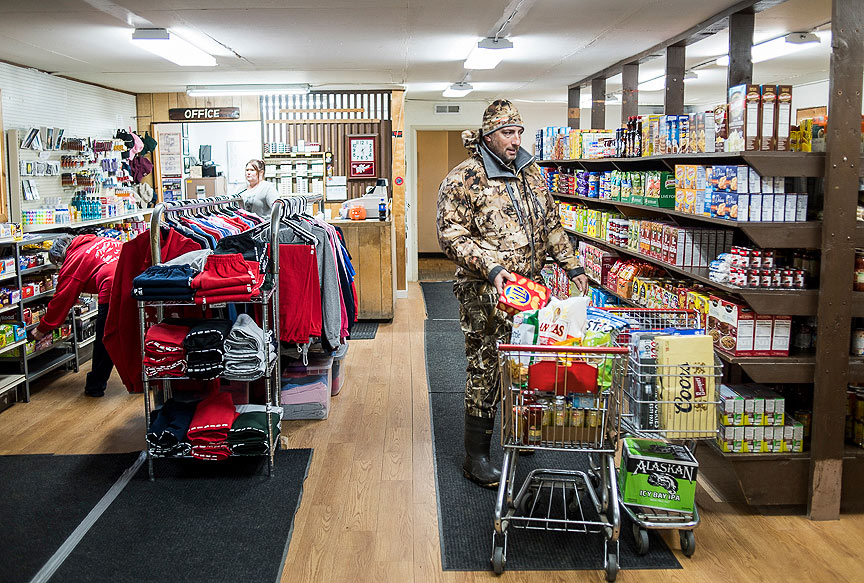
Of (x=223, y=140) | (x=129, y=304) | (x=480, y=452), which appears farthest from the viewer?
(x=223, y=140)

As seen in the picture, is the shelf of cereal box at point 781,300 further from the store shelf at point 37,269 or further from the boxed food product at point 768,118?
the store shelf at point 37,269

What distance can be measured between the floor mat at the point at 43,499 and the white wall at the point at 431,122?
322 inches

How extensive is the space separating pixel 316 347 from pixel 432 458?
1.35 m

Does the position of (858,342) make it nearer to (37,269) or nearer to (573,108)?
(37,269)

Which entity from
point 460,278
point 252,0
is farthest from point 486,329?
point 252,0

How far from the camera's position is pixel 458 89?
35.7ft

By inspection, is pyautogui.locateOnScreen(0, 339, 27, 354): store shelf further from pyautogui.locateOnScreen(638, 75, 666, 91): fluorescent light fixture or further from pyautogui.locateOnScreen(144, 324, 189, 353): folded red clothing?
pyautogui.locateOnScreen(638, 75, 666, 91): fluorescent light fixture

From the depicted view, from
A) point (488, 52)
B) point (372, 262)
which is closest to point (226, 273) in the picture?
point (488, 52)

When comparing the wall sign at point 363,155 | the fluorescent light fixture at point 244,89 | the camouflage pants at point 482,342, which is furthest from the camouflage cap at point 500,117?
the wall sign at point 363,155

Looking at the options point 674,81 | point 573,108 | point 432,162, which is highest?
point 573,108

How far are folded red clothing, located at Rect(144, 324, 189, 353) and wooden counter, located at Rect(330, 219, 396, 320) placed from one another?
184 inches

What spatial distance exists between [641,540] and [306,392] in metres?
2.70

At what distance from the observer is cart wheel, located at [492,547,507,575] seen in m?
3.31

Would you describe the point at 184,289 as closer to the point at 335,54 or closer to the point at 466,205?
the point at 466,205
